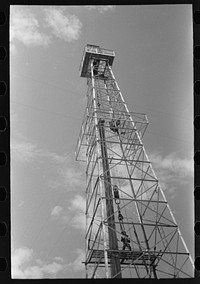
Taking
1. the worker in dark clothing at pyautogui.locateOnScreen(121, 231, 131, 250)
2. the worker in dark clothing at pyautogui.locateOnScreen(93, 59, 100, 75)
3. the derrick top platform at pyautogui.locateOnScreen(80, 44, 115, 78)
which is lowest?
the worker in dark clothing at pyautogui.locateOnScreen(121, 231, 131, 250)

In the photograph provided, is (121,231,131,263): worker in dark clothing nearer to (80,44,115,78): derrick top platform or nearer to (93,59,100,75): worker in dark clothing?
(93,59,100,75): worker in dark clothing

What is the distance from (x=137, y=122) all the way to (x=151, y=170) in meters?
2.72

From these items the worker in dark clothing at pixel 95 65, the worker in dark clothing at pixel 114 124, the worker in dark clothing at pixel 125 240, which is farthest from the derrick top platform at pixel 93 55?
the worker in dark clothing at pixel 125 240

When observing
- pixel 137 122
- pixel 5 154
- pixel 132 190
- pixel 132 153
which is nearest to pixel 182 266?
pixel 132 190

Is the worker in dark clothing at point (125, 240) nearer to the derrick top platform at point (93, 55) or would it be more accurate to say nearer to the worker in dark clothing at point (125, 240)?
the worker in dark clothing at point (125, 240)

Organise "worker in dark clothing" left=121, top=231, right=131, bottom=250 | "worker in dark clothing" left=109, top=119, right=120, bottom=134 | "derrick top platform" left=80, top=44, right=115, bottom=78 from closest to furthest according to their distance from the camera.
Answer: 1. "worker in dark clothing" left=121, top=231, right=131, bottom=250
2. "worker in dark clothing" left=109, top=119, right=120, bottom=134
3. "derrick top platform" left=80, top=44, right=115, bottom=78

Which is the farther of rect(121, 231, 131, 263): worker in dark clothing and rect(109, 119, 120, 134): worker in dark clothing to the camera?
rect(109, 119, 120, 134): worker in dark clothing

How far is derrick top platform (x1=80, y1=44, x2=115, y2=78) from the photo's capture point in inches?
802

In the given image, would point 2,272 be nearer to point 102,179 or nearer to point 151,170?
point 102,179

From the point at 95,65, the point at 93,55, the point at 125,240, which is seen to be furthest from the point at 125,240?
the point at 93,55

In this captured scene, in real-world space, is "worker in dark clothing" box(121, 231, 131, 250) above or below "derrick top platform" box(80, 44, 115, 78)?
below

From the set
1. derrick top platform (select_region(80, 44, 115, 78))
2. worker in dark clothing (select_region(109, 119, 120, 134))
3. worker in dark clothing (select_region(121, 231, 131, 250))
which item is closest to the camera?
worker in dark clothing (select_region(121, 231, 131, 250))

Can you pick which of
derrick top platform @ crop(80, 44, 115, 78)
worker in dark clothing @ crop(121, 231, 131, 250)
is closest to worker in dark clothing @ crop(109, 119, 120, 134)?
worker in dark clothing @ crop(121, 231, 131, 250)

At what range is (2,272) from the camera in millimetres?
3305
